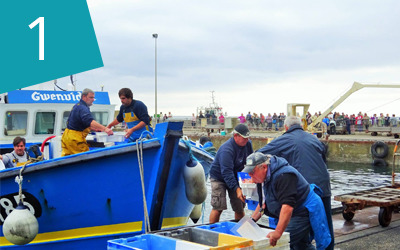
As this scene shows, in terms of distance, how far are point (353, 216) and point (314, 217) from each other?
3.88 meters

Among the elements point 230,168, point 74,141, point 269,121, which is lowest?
point 230,168

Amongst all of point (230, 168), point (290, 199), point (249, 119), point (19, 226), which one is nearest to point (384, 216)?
point (230, 168)

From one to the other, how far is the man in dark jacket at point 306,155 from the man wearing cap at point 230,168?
0.72m

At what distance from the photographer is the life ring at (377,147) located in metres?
25.1

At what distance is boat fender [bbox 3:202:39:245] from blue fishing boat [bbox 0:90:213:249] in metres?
0.54

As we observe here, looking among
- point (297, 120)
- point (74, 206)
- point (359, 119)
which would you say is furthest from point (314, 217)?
point (359, 119)

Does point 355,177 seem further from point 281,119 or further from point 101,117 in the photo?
point 281,119

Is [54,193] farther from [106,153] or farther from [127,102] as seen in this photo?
[127,102]

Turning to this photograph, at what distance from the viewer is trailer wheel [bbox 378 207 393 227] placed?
7418 millimetres

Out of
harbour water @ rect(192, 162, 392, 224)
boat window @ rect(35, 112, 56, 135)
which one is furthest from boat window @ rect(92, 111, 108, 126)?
harbour water @ rect(192, 162, 392, 224)

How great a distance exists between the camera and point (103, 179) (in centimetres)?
645

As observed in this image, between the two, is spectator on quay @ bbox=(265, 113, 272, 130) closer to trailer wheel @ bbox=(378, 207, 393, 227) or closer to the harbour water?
the harbour water

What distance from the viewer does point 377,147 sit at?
25.7m

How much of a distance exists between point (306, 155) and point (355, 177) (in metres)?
17.4
